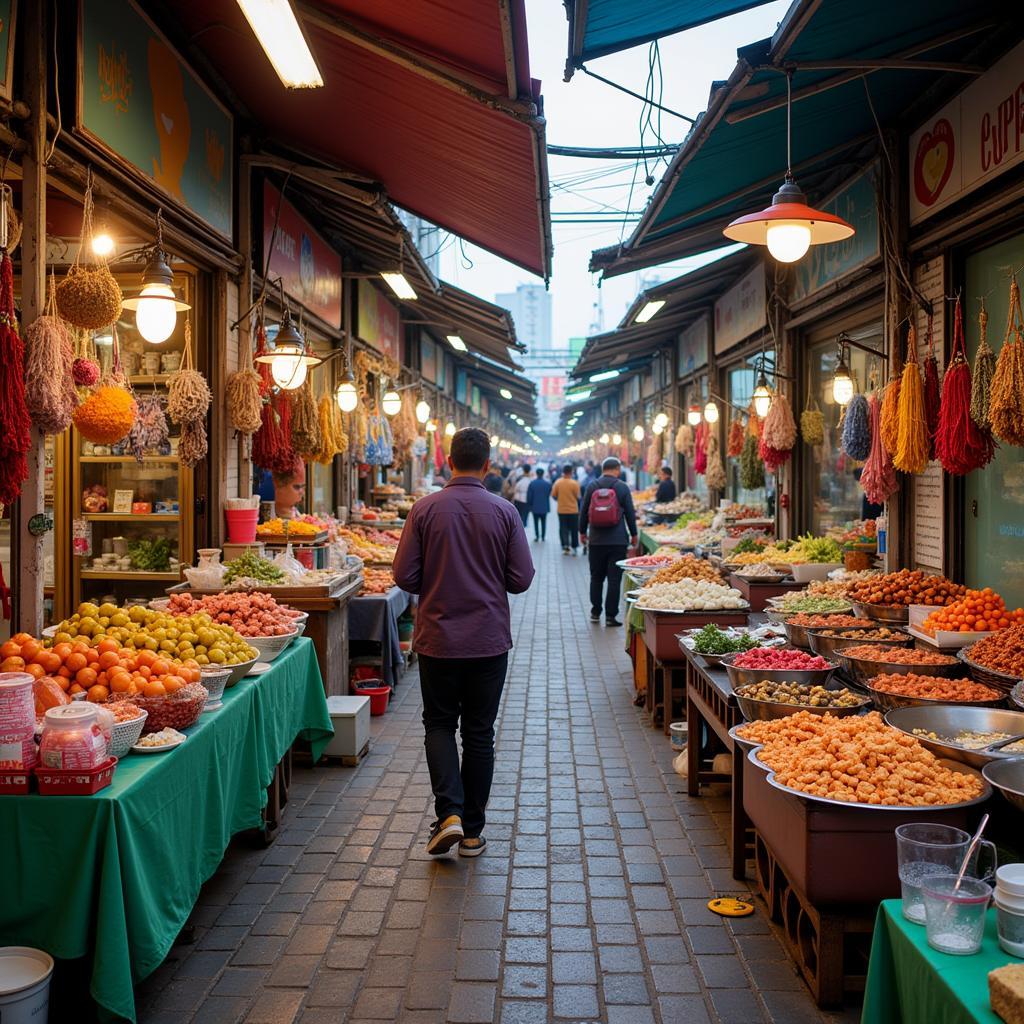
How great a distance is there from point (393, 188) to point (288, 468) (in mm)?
2872

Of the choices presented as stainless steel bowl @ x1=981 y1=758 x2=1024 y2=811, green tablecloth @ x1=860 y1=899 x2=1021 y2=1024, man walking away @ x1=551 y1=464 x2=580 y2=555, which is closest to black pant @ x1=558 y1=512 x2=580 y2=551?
man walking away @ x1=551 y1=464 x2=580 y2=555

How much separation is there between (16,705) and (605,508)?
9055 mm

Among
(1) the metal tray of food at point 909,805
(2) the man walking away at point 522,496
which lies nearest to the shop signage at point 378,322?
(2) the man walking away at point 522,496

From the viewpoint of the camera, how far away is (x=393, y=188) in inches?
360

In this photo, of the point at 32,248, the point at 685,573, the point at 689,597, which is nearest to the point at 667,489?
the point at 685,573

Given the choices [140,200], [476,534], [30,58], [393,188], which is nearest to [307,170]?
[393,188]

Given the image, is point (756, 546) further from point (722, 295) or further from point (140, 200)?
point (140, 200)

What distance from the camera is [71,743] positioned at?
321 centimetres

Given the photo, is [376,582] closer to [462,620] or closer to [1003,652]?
[462,620]

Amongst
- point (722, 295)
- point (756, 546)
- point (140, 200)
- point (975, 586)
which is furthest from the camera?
point (722, 295)

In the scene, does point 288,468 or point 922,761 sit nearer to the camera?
point 922,761

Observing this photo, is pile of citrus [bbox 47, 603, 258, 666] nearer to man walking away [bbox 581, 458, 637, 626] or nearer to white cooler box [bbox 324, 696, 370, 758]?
white cooler box [bbox 324, 696, 370, 758]

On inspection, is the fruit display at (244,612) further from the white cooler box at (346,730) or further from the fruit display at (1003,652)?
the fruit display at (1003,652)

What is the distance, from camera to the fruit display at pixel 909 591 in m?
6.06
